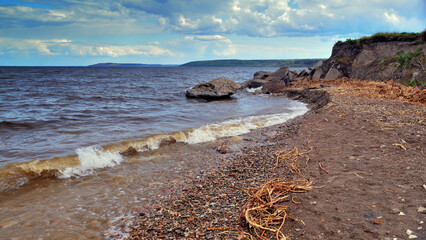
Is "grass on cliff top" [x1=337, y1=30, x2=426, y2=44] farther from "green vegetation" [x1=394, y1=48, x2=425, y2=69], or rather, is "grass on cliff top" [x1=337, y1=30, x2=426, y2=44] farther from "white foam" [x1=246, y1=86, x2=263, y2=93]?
"white foam" [x1=246, y1=86, x2=263, y2=93]

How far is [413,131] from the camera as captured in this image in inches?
278

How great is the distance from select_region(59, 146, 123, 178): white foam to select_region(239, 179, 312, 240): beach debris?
16.4ft

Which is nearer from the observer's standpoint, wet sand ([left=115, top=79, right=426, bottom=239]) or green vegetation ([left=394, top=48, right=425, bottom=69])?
wet sand ([left=115, top=79, right=426, bottom=239])

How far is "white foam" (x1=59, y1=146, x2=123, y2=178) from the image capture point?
7180 mm

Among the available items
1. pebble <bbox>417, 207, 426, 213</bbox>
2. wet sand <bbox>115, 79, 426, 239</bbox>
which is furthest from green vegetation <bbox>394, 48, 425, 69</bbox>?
pebble <bbox>417, 207, 426, 213</bbox>

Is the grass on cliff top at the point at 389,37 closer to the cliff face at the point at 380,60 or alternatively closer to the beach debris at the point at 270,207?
the cliff face at the point at 380,60

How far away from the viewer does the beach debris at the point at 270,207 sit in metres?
3.81

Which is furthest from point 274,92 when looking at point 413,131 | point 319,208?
point 319,208

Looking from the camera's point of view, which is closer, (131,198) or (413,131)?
(131,198)

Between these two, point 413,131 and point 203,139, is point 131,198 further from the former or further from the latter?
point 413,131

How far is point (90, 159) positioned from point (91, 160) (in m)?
0.07

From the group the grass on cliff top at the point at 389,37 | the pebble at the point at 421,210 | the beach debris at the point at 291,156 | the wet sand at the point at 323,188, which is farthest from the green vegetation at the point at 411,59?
the pebble at the point at 421,210

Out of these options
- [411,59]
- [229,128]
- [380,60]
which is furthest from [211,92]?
[411,59]

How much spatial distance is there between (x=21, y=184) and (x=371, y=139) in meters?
9.88
